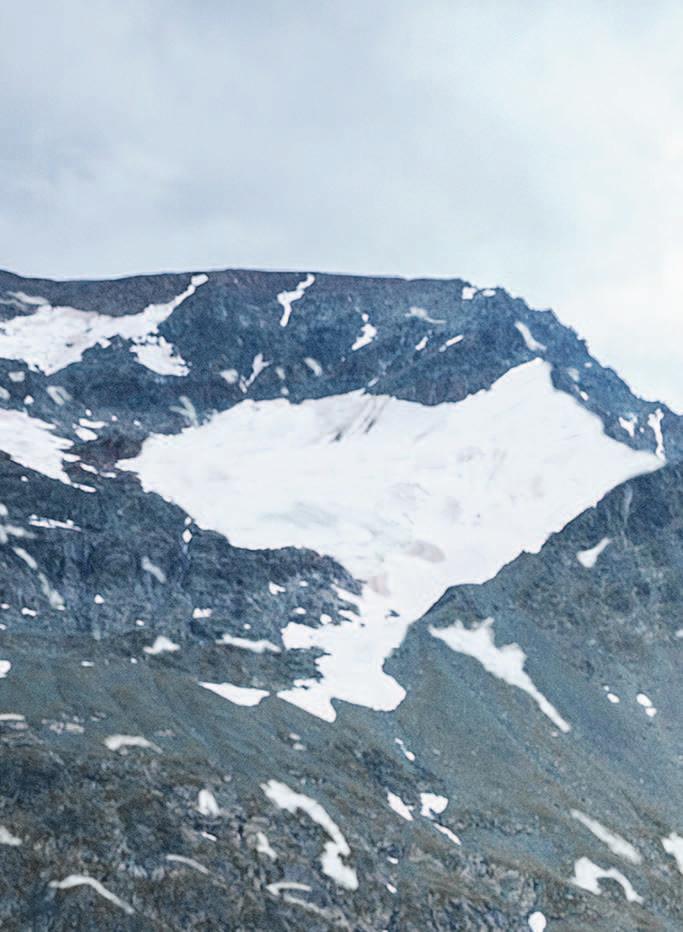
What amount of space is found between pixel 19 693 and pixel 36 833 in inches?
1148

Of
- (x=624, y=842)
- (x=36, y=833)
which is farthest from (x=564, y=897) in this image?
(x=36, y=833)

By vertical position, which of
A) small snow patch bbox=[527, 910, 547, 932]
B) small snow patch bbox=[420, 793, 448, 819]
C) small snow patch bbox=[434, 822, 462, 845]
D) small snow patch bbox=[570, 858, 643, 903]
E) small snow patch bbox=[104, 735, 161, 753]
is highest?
small snow patch bbox=[570, 858, 643, 903]

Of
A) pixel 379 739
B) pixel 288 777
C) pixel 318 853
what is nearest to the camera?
pixel 318 853

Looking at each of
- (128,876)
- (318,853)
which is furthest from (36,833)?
(318,853)

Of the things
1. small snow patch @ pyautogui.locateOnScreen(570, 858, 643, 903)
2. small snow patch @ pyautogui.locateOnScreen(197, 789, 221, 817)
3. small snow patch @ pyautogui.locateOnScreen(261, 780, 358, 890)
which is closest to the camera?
small snow patch @ pyautogui.locateOnScreen(261, 780, 358, 890)

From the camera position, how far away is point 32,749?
15550 cm

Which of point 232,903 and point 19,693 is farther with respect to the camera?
point 19,693

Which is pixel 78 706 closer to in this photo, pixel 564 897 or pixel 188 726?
pixel 188 726

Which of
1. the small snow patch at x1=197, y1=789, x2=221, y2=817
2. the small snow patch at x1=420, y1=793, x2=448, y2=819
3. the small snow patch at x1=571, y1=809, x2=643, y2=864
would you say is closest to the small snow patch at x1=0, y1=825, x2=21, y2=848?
the small snow patch at x1=197, y1=789, x2=221, y2=817

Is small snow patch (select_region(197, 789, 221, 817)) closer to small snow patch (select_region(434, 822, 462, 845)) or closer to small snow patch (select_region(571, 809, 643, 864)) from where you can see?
small snow patch (select_region(434, 822, 462, 845))

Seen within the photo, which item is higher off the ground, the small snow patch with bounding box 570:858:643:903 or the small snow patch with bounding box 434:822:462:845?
the small snow patch with bounding box 570:858:643:903

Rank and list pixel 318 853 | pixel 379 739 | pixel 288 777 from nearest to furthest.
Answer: pixel 318 853
pixel 288 777
pixel 379 739

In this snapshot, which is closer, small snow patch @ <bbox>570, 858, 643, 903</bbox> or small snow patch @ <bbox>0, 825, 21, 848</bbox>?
small snow patch @ <bbox>0, 825, 21, 848</bbox>

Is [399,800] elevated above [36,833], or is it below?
above
